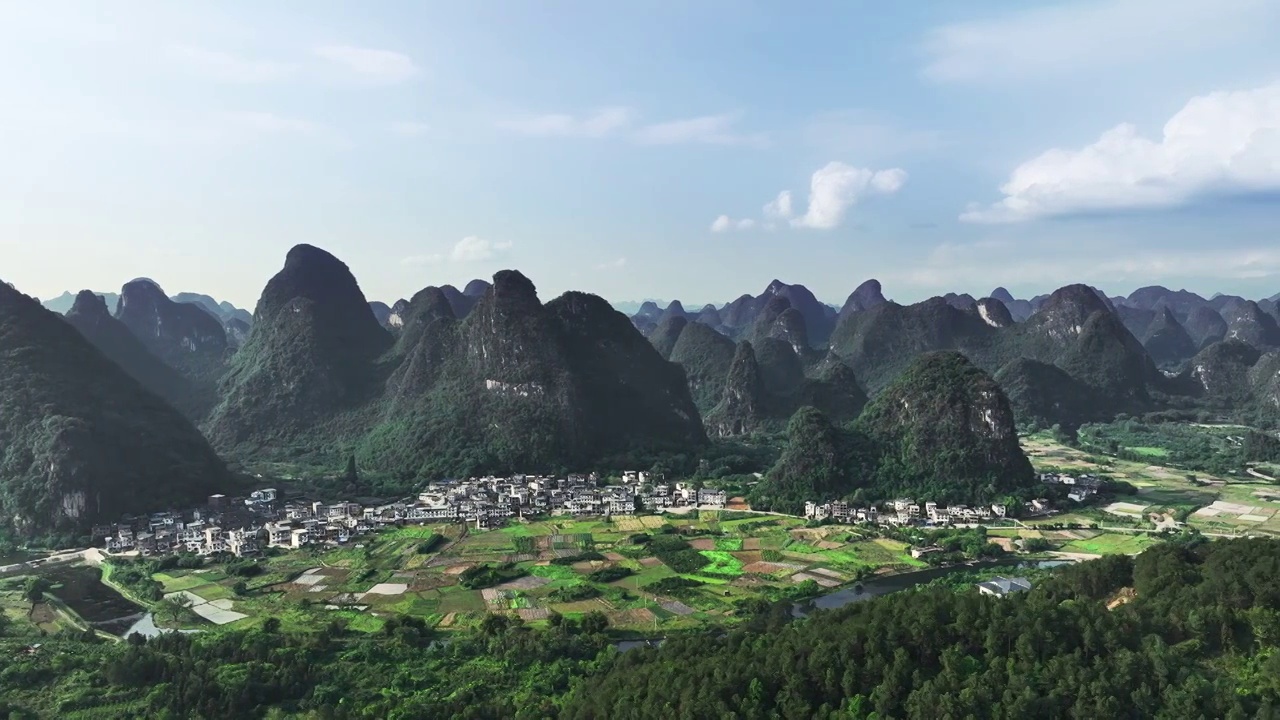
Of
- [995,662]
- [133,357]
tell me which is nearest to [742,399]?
[995,662]

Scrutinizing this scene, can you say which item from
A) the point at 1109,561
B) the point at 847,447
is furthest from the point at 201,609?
the point at 847,447

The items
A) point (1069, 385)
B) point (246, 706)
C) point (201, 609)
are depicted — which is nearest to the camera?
point (246, 706)

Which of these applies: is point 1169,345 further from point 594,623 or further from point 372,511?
point 594,623

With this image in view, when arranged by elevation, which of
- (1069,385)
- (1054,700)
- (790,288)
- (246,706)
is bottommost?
(246,706)

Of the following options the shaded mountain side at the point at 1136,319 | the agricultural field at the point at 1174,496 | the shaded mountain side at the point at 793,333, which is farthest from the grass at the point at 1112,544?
the shaded mountain side at the point at 1136,319

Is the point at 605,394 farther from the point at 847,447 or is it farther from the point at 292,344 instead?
the point at 292,344

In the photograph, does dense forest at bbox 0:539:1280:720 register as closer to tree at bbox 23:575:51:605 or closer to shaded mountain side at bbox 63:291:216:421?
tree at bbox 23:575:51:605
